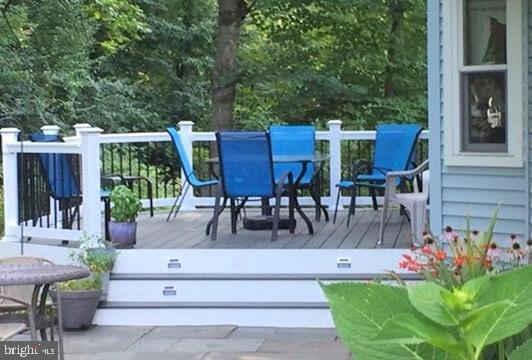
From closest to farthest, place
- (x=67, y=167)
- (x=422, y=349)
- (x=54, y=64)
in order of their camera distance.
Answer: (x=422, y=349) < (x=67, y=167) < (x=54, y=64)

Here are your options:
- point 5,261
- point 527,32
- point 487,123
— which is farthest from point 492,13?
point 5,261

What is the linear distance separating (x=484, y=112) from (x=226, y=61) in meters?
8.13

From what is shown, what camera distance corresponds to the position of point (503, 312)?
85 cm

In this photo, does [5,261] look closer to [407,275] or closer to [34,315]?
[34,315]

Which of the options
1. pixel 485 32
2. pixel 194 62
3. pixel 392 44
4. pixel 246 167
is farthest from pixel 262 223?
pixel 194 62

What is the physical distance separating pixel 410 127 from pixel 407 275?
2407 mm

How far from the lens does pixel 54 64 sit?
16.3m

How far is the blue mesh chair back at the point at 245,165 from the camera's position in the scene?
723 centimetres

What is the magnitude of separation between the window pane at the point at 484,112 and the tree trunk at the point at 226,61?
308 inches

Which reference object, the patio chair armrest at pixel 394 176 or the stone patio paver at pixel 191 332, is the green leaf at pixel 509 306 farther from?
the patio chair armrest at pixel 394 176

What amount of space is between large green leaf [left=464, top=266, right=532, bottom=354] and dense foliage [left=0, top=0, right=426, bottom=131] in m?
12.8

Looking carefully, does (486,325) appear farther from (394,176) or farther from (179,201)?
(179,201)

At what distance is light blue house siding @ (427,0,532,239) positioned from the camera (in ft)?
20.4

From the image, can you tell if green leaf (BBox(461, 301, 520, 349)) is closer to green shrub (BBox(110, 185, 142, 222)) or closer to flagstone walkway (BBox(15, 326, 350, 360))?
flagstone walkway (BBox(15, 326, 350, 360))
